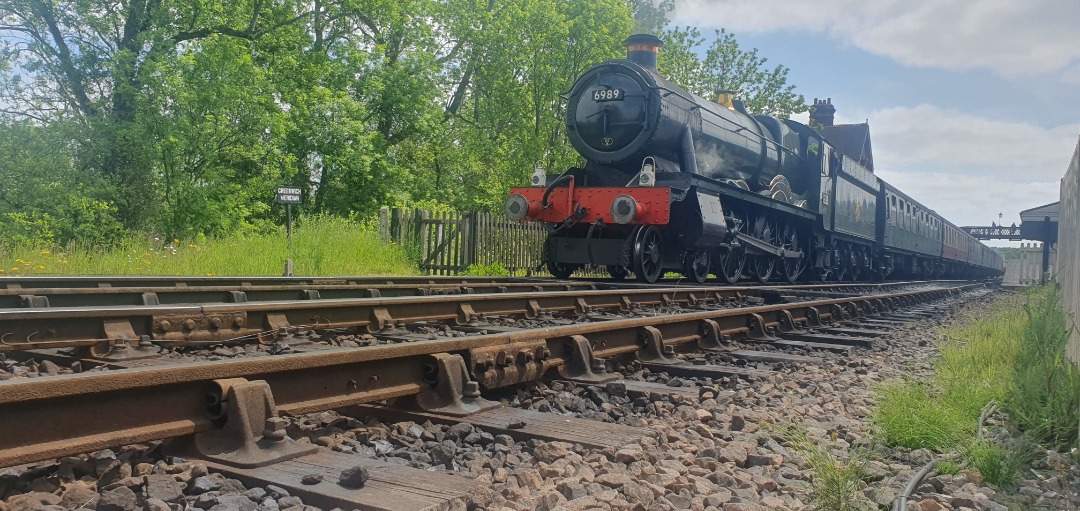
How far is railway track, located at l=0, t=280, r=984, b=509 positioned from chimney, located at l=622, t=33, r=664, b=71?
5916 mm

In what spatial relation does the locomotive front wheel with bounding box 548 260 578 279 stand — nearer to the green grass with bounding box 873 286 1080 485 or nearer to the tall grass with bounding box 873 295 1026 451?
the tall grass with bounding box 873 295 1026 451

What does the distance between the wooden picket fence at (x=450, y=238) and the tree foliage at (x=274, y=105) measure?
6.11 m

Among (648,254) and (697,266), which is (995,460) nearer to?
(648,254)

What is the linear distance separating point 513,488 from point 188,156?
60.9ft

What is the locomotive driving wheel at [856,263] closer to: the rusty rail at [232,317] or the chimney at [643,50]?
the chimney at [643,50]

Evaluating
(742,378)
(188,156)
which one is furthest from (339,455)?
(188,156)

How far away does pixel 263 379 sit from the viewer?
2469mm

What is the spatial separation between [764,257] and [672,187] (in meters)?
4.73

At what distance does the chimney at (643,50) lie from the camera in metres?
12.4

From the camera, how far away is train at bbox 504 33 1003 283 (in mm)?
10984

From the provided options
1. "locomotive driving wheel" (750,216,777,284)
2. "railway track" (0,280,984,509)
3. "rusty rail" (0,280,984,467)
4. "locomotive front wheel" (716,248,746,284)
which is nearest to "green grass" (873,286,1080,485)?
"railway track" (0,280,984,509)

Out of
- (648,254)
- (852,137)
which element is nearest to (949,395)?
(648,254)

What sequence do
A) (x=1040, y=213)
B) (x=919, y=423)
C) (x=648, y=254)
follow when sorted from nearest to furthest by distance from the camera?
1. (x=919, y=423)
2. (x=648, y=254)
3. (x=1040, y=213)

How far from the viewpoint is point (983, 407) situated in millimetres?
3787
